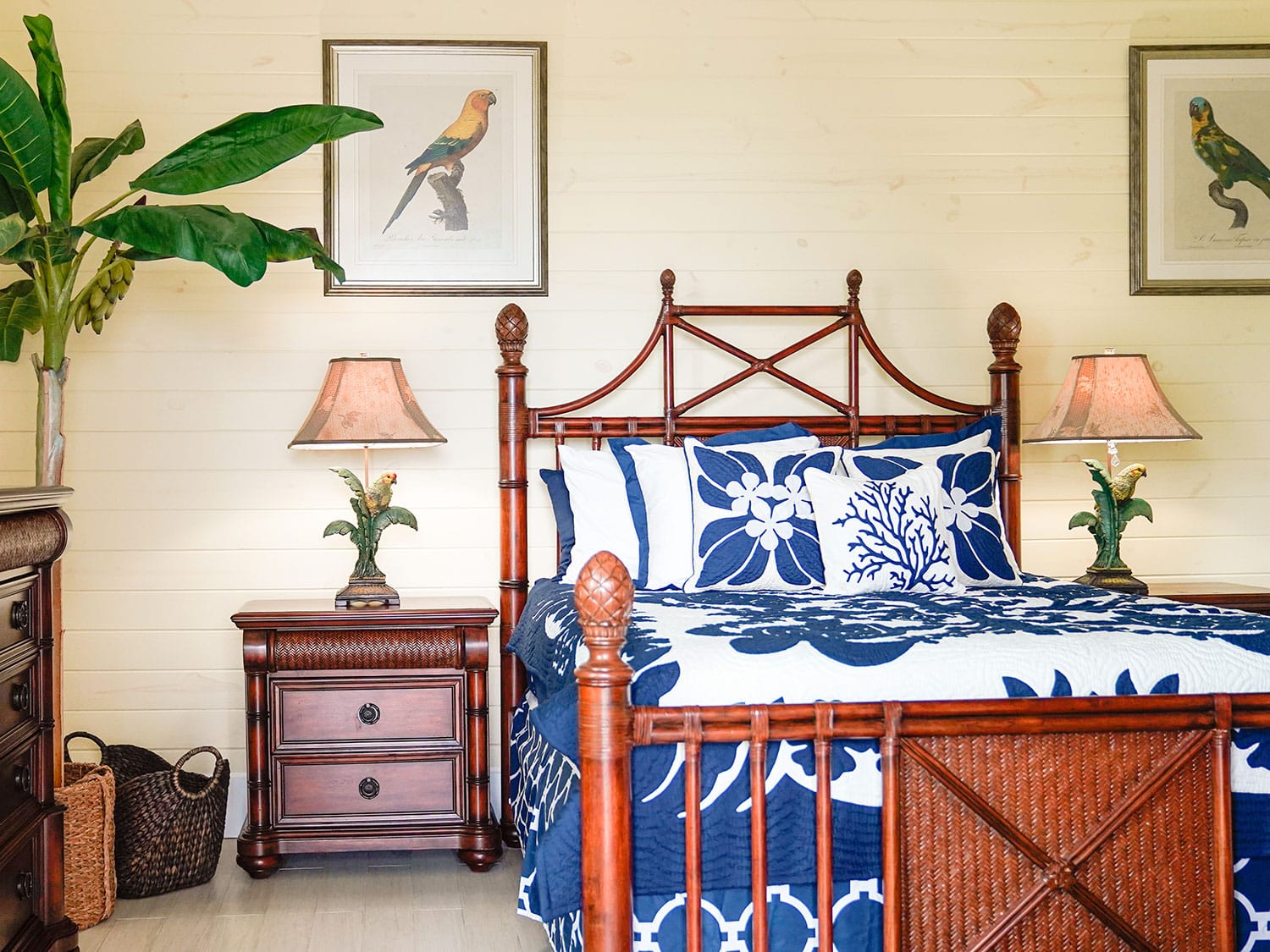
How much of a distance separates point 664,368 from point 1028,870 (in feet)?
7.05

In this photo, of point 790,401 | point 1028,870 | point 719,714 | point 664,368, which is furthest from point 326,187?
point 1028,870

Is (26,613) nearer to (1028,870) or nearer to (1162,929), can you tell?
(1028,870)

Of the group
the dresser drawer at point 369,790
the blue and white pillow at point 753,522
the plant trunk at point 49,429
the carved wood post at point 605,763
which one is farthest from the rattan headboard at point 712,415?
the carved wood post at point 605,763

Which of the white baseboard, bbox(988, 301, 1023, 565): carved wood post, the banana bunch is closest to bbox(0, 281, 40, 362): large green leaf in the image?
the banana bunch

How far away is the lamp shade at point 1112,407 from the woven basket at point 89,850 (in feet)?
9.24

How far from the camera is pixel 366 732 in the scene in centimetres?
324

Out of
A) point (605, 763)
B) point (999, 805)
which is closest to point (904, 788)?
point (999, 805)

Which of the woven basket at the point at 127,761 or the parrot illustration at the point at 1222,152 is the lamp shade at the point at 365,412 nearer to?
the woven basket at the point at 127,761

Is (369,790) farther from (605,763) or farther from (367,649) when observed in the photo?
(605,763)

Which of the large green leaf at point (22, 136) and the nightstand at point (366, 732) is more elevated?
the large green leaf at point (22, 136)

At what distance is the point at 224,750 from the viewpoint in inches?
145

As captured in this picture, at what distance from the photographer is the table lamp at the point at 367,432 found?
334 cm

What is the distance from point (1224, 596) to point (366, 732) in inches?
98.0

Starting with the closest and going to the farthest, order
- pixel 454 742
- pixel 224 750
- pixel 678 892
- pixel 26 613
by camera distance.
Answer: pixel 678 892 → pixel 26 613 → pixel 454 742 → pixel 224 750
